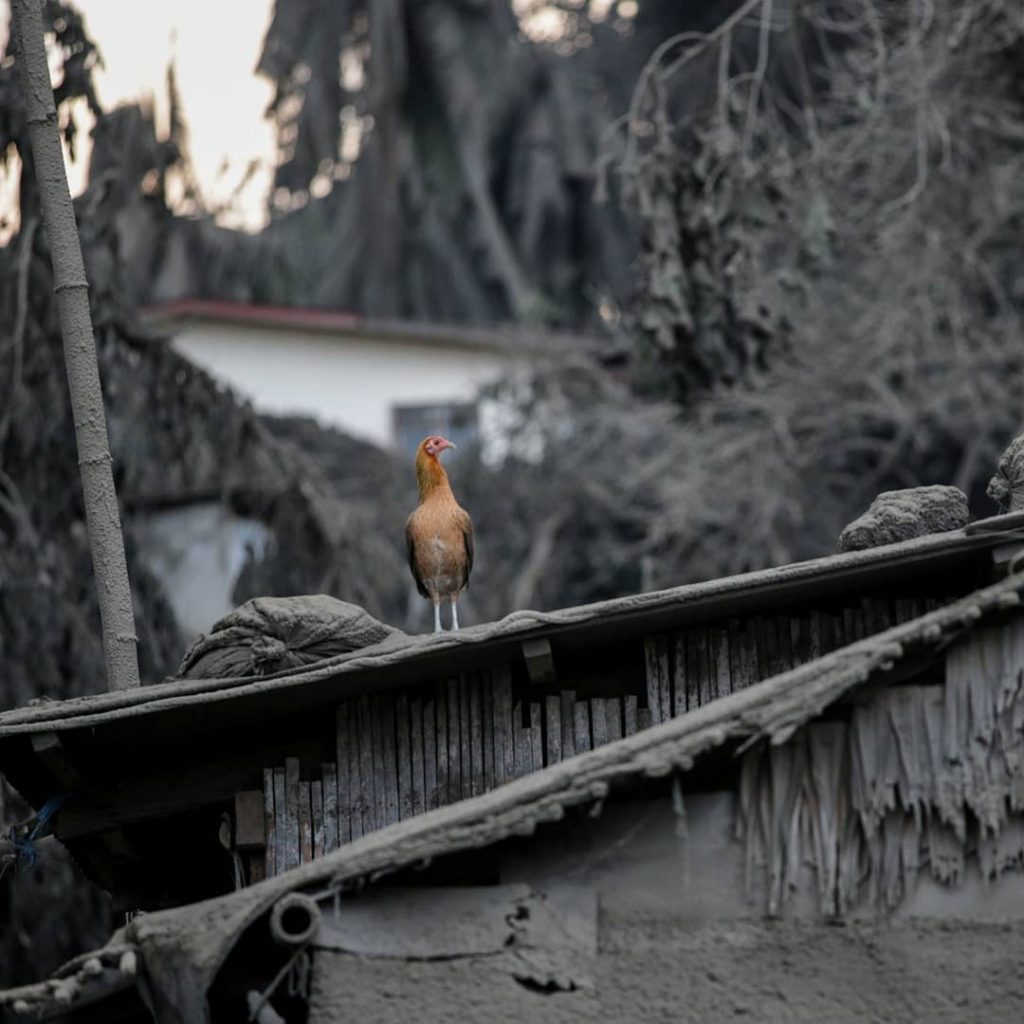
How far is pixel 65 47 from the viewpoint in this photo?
1504cm

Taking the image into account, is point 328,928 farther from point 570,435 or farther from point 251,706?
point 570,435

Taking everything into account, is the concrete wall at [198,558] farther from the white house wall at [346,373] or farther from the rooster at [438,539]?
the rooster at [438,539]

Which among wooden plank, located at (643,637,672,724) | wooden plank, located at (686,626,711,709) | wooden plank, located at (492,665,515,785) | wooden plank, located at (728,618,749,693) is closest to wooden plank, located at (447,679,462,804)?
wooden plank, located at (492,665,515,785)

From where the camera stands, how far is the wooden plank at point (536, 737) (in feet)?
30.2

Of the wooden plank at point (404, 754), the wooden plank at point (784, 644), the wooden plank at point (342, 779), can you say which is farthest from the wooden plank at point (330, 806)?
the wooden plank at point (784, 644)

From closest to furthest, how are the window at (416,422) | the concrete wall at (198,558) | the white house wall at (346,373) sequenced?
the concrete wall at (198,558) → the window at (416,422) → the white house wall at (346,373)

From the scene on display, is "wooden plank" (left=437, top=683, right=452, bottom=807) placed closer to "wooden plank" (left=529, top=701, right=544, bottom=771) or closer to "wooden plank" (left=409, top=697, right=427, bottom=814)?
"wooden plank" (left=409, top=697, right=427, bottom=814)

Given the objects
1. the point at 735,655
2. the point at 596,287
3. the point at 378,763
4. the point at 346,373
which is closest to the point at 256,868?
the point at 378,763

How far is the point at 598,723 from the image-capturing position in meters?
9.22

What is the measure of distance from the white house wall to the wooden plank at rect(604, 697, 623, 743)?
2730cm

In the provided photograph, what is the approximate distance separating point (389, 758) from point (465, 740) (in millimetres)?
298

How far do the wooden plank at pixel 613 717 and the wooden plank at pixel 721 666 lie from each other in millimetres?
379

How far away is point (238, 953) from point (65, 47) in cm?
878

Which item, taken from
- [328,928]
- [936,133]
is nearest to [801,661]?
[328,928]
